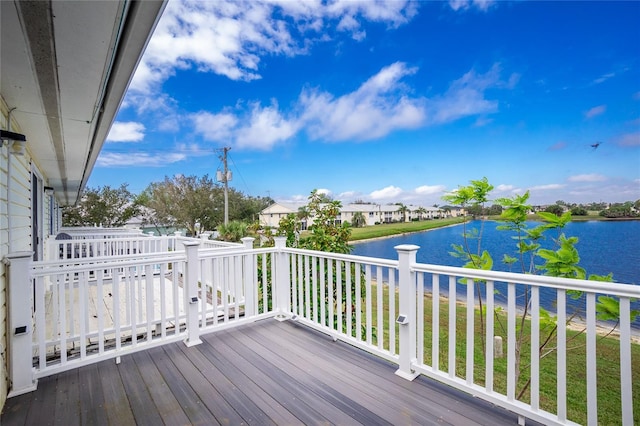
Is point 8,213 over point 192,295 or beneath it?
over

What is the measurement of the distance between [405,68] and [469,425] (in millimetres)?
18567

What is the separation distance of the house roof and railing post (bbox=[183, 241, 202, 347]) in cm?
158

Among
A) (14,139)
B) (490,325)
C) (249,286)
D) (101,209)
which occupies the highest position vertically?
(14,139)

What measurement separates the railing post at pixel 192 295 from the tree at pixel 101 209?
2250cm

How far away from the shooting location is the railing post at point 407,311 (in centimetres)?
254

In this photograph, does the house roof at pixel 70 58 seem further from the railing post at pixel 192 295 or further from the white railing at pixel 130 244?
the white railing at pixel 130 244

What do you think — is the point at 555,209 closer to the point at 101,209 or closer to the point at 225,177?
the point at 225,177

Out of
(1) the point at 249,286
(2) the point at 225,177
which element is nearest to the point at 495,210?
(1) the point at 249,286

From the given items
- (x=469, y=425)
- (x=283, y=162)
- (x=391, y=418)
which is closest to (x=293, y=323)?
(x=391, y=418)

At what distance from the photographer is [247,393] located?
2354 millimetres

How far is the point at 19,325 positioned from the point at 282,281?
2440mm

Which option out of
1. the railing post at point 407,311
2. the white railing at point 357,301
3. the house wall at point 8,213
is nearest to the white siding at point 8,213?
the house wall at point 8,213

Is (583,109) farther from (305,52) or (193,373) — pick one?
(193,373)

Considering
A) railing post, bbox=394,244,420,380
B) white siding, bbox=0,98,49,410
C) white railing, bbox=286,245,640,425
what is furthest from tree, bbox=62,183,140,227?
railing post, bbox=394,244,420,380
